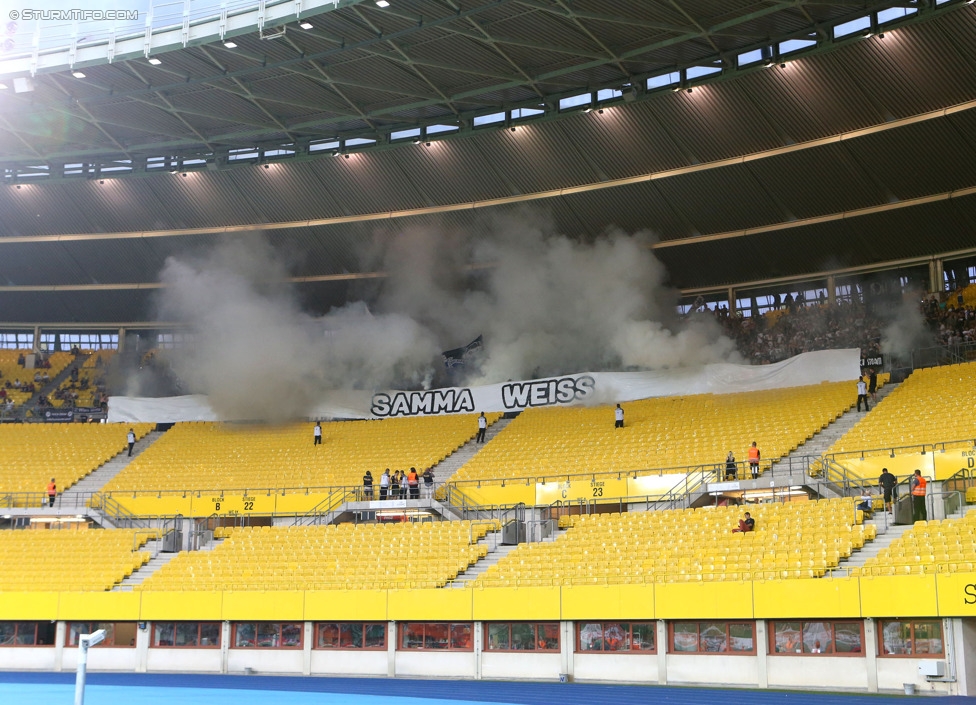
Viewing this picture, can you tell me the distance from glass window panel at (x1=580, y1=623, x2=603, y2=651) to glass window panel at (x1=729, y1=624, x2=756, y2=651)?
108 inches

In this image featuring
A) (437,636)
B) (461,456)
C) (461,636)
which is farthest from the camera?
(461,456)

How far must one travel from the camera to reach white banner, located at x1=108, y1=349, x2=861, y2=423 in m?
35.1

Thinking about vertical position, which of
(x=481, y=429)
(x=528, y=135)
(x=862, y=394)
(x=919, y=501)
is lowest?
(x=919, y=501)

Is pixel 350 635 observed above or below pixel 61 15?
below

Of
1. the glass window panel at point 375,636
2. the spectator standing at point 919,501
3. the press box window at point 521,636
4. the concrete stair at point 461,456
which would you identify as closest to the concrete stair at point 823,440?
the spectator standing at point 919,501

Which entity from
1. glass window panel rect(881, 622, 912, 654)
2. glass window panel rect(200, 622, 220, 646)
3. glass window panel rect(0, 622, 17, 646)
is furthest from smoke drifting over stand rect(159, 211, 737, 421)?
glass window panel rect(881, 622, 912, 654)

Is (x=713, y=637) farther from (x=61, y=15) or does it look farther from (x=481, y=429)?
(x=61, y=15)

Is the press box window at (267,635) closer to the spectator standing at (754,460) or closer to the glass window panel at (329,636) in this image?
the glass window panel at (329,636)

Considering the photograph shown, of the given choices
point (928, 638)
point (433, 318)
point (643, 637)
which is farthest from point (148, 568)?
point (928, 638)

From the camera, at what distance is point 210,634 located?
2503 cm

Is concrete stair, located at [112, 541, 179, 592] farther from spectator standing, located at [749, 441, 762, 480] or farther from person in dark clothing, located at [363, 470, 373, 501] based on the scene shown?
spectator standing, located at [749, 441, 762, 480]

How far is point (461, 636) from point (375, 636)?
83.8 inches

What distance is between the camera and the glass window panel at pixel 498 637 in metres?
22.2

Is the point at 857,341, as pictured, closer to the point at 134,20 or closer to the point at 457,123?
the point at 457,123
